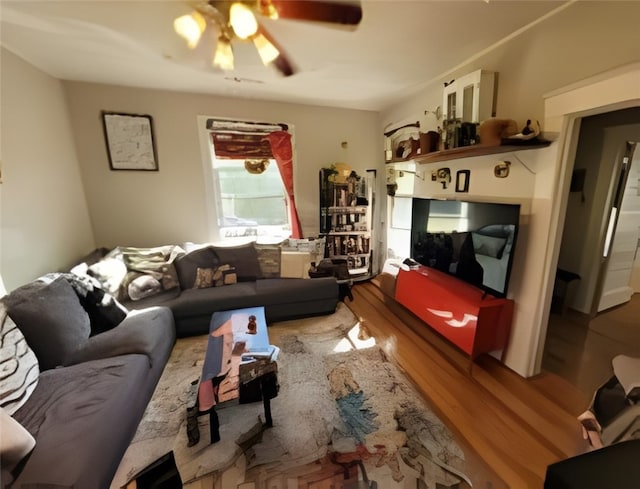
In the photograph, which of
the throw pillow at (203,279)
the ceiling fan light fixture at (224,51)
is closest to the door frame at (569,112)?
the ceiling fan light fixture at (224,51)

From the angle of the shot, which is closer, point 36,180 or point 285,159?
point 36,180

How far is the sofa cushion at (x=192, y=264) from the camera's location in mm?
2734

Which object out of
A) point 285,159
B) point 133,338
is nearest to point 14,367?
point 133,338

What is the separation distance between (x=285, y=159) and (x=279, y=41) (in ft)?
5.14

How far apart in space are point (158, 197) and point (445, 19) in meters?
3.17

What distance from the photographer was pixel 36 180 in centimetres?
213

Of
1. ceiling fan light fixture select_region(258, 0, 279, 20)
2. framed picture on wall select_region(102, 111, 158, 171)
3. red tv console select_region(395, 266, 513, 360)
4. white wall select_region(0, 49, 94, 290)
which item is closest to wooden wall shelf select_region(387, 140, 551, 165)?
red tv console select_region(395, 266, 513, 360)

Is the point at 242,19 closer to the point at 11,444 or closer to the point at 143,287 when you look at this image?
the point at 11,444

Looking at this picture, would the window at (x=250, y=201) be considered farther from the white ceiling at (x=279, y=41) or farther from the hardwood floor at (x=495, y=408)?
the hardwood floor at (x=495, y=408)

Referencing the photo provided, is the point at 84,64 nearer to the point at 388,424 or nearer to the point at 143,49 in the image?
the point at 143,49

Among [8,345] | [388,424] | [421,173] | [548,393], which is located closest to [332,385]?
[388,424]

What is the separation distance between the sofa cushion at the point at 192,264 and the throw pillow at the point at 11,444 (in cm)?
173

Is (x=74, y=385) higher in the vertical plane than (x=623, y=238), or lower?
lower

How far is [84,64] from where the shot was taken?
2.24 metres
